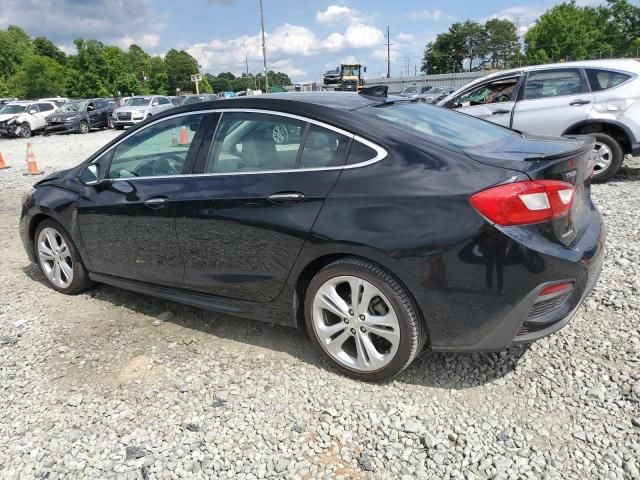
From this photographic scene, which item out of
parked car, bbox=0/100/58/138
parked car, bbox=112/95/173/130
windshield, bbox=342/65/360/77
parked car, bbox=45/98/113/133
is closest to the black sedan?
parked car, bbox=112/95/173/130

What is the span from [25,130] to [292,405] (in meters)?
27.6

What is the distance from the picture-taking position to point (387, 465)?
2.41 meters

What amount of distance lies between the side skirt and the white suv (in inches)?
231

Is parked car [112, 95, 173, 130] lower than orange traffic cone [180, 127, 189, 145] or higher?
lower

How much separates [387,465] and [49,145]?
68.5 feet

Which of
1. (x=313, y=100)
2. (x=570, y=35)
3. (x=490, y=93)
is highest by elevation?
(x=570, y=35)

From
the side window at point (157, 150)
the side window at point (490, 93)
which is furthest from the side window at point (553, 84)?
the side window at point (157, 150)

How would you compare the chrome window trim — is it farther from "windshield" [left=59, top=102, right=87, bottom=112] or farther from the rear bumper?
"windshield" [left=59, top=102, right=87, bottom=112]

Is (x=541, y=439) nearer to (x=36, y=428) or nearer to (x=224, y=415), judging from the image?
(x=224, y=415)

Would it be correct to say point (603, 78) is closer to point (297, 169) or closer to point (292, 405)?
point (297, 169)

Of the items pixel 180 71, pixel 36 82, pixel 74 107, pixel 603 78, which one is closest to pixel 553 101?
pixel 603 78

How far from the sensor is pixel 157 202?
3525 mm

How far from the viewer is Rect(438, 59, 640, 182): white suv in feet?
23.3

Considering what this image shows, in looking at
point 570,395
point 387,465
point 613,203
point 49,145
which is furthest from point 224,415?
point 49,145
